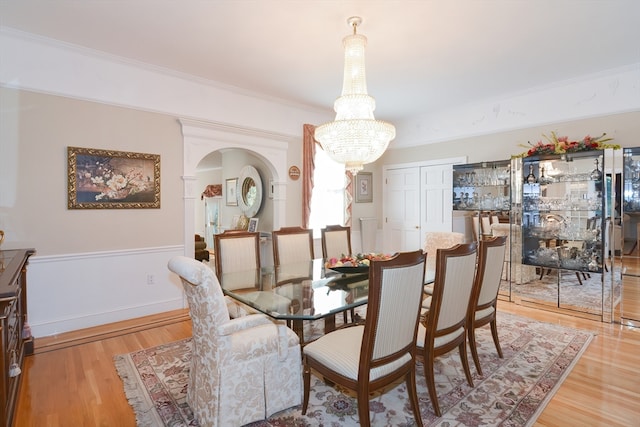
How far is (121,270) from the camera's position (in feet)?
12.2

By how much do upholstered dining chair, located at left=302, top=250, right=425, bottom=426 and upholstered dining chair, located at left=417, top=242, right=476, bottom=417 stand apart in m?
0.16

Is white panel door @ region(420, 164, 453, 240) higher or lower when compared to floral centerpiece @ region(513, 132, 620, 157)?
lower

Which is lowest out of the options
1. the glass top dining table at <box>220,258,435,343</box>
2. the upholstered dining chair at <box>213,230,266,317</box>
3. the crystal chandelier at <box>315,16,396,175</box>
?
the glass top dining table at <box>220,258,435,343</box>

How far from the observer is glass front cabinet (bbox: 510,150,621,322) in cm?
371

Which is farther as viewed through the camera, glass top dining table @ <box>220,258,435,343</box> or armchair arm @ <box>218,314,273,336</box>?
glass top dining table @ <box>220,258,435,343</box>

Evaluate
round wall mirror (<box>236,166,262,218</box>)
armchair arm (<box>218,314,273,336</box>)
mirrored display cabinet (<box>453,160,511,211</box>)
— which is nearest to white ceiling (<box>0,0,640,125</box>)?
mirrored display cabinet (<box>453,160,511,211</box>)

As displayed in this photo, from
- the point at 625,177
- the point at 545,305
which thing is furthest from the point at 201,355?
the point at 625,177

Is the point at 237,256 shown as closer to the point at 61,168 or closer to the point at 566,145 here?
the point at 61,168

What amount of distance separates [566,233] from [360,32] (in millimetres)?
3484

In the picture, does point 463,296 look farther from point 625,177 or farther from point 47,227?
point 47,227

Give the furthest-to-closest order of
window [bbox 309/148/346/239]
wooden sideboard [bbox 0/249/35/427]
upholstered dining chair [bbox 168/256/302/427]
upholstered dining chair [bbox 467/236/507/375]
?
1. window [bbox 309/148/346/239]
2. upholstered dining chair [bbox 467/236/507/375]
3. upholstered dining chair [bbox 168/256/302/427]
4. wooden sideboard [bbox 0/249/35/427]

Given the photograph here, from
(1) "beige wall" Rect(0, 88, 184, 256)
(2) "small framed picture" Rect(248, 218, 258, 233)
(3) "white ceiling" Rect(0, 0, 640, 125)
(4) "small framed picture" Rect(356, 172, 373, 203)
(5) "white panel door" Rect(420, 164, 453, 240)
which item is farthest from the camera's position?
(4) "small framed picture" Rect(356, 172, 373, 203)

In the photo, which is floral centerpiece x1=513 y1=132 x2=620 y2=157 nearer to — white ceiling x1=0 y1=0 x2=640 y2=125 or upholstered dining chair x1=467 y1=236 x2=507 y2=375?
white ceiling x1=0 y1=0 x2=640 y2=125

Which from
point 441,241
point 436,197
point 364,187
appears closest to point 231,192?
point 364,187
